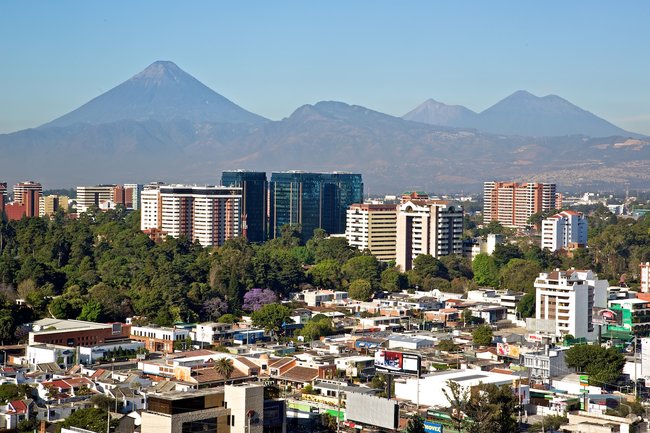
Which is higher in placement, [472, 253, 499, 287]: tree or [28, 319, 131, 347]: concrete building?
[472, 253, 499, 287]: tree

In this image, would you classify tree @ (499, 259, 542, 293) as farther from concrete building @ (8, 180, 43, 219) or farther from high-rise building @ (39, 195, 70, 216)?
high-rise building @ (39, 195, 70, 216)

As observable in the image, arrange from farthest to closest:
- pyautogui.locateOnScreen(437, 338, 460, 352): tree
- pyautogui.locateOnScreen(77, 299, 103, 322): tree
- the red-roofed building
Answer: pyautogui.locateOnScreen(77, 299, 103, 322): tree, pyautogui.locateOnScreen(437, 338, 460, 352): tree, the red-roofed building

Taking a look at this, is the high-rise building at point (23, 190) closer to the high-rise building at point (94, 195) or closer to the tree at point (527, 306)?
the high-rise building at point (94, 195)

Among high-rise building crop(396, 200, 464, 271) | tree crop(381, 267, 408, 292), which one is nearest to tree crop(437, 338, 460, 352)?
tree crop(381, 267, 408, 292)

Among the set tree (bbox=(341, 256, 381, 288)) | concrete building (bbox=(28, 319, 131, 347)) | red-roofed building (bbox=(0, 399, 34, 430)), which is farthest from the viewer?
tree (bbox=(341, 256, 381, 288))

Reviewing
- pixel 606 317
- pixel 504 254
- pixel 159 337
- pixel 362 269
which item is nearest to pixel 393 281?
pixel 362 269

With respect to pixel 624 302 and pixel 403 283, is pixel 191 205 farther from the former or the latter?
pixel 624 302

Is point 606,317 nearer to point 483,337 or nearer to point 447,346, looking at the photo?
Result: point 483,337
